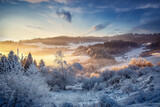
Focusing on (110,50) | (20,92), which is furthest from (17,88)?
(110,50)

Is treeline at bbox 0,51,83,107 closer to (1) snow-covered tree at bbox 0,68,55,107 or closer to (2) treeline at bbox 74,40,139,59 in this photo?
(1) snow-covered tree at bbox 0,68,55,107

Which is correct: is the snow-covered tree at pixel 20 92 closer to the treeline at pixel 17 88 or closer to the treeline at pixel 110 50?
the treeline at pixel 17 88

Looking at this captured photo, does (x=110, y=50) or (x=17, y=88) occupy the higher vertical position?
(x=110, y=50)

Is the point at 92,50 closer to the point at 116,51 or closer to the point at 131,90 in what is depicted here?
the point at 116,51

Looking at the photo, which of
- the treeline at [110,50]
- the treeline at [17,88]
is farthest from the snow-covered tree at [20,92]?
the treeline at [110,50]

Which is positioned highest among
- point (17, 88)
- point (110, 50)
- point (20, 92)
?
point (110, 50)

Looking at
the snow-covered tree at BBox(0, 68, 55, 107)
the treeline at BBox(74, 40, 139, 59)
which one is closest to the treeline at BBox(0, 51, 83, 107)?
the snow-covered tree at BBox(0, 68, 55, 107)

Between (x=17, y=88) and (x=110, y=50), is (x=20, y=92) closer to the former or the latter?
(x=17, y=88)

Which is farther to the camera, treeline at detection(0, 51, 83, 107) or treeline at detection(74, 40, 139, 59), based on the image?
treeline at detection(74, 40, 139, 59)

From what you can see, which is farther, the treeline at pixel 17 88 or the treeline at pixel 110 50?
the treeline at pixel 110 50

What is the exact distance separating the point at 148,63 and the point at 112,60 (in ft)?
87.9

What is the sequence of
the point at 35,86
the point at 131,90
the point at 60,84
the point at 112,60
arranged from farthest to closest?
the point at 112,60, the point at 60,84, the point at 131,90, the point at 35,86

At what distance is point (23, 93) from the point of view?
388 centimetres

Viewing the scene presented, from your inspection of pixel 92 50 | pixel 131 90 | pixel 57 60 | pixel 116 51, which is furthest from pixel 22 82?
pixel 116 51
